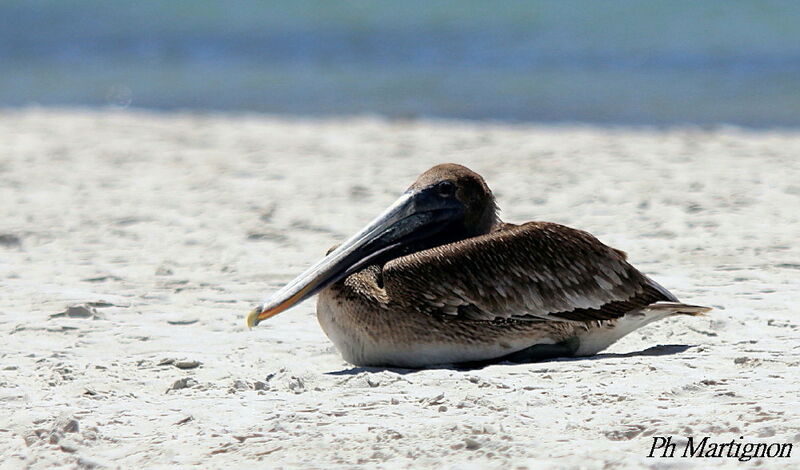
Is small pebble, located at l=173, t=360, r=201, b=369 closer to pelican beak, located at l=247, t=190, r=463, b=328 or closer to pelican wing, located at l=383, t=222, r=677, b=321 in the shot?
pelican beak, located at l=247, t=190, r=463, b=328

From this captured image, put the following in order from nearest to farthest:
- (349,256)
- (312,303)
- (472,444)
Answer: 1. (472,444)
2. (349,256)
3. (312,303)

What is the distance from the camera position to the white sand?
3.32m

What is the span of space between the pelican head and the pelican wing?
0.15 meters

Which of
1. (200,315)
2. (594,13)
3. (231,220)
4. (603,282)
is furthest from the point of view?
(594,13)

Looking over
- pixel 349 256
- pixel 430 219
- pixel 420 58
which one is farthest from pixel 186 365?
pixel 420 58

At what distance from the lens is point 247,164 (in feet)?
30.1

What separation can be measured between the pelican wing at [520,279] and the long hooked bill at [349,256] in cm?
17

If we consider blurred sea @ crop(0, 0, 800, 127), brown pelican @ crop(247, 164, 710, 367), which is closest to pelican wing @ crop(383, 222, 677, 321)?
brown pelican @ crop(247, 164, 710, 367)

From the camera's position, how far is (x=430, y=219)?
438 centimetres

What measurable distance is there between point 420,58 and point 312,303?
14.1m

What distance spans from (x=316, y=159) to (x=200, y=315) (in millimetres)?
4391

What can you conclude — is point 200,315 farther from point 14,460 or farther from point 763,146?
point 763,146

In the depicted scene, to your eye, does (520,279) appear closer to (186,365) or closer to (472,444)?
(472,444)

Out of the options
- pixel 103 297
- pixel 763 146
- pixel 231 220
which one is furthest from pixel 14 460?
pixel 763 146
